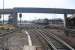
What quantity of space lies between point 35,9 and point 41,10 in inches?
103

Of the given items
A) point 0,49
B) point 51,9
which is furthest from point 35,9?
point 0,49

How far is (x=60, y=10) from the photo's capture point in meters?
74.1

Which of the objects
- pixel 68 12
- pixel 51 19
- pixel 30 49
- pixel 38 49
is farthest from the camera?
pixel 51 19

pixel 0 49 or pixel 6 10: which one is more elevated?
pixel 6 10

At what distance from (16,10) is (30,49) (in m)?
58.9

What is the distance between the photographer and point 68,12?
74625 mm

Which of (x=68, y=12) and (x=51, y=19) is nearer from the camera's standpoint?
(x=68, y=12)

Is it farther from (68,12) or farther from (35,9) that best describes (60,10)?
(35,9)

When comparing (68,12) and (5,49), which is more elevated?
(68,12)

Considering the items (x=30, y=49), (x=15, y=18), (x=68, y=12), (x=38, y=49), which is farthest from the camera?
(x=68, y=12)

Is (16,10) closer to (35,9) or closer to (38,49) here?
(35,9)

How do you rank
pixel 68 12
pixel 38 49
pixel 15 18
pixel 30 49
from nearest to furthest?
pixel 30 49 → pixel 38 49 → pixel 15 18 → pixel 68 12

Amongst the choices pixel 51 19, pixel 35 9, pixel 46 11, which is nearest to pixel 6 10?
pixel 35 9

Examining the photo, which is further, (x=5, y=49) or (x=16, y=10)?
(x=16, y=10)
